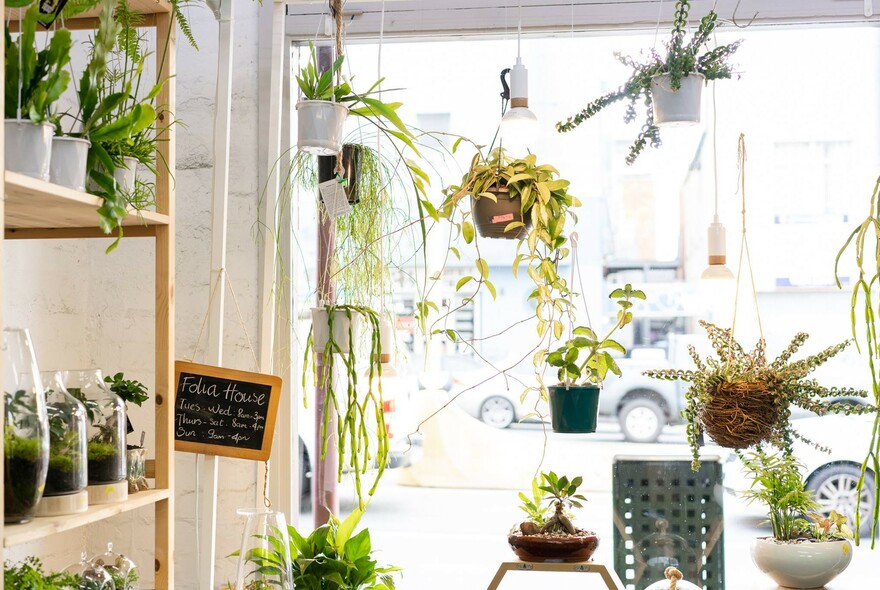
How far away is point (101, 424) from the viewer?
154cm

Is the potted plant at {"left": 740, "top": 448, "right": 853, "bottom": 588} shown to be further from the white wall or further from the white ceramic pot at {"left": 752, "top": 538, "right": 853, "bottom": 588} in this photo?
the white wall

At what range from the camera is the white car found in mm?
2475

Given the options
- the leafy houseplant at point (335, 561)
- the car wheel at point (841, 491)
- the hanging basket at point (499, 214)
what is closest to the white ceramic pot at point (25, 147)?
the hanging basket at point (499, 214)

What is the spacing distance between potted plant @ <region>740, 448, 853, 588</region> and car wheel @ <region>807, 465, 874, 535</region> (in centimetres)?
24

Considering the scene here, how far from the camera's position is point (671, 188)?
262cm

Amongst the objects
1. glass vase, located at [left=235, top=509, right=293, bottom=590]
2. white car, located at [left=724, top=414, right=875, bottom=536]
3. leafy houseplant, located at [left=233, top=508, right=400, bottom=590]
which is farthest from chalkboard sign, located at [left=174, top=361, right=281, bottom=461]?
white car, located at [left=724, top=414, right=875, bottom=536]

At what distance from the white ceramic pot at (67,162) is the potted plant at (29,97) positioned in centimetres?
8

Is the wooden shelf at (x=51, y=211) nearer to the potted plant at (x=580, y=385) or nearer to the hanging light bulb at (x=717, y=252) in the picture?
the potted plant at (x=580, y=385)

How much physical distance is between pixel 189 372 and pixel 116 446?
0.52 meters

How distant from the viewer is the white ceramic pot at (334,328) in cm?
199

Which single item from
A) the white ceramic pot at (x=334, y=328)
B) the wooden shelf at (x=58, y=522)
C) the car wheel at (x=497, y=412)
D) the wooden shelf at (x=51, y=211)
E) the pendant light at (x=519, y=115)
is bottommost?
the wooden shelf at (x=58, y=522)

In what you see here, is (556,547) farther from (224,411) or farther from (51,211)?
(51,211)

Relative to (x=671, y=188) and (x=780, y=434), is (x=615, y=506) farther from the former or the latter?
(x=671, y=188)

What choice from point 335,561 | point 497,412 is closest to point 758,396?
point 497,412
